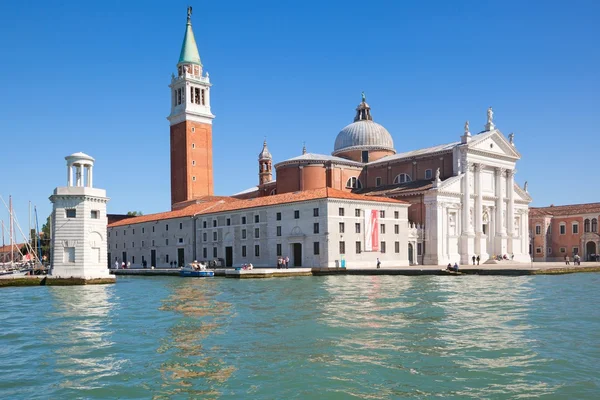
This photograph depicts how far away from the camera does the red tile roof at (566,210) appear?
50.8 meters

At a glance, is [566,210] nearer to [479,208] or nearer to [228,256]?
[479,208]

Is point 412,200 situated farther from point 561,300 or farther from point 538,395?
point 538,395

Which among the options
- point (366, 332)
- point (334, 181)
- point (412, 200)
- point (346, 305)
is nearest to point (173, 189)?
point (334, 181)

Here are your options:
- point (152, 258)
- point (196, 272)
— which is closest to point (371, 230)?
point (196, 272)

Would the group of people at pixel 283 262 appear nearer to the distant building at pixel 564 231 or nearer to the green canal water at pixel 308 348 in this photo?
the green canal water at pixel 308 348

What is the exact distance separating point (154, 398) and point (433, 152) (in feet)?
126

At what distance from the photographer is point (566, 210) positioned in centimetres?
5278

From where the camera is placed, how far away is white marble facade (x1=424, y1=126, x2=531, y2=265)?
1602 inches

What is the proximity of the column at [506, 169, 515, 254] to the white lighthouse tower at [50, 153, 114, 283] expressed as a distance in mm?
29664

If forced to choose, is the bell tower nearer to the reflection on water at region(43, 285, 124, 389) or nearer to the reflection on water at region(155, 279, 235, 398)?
the reflection on water at region(43, 285, 124, 389)

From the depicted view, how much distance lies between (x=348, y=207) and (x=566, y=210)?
87.8 feet

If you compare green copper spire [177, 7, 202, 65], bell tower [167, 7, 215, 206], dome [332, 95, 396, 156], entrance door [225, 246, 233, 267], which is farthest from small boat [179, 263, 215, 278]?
green copper spire [177, 7, 202, 65]

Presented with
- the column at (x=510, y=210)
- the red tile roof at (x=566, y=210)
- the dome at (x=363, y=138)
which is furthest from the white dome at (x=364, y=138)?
the red tile roof at (x=566, y=210)

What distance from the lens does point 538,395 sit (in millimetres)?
7637
